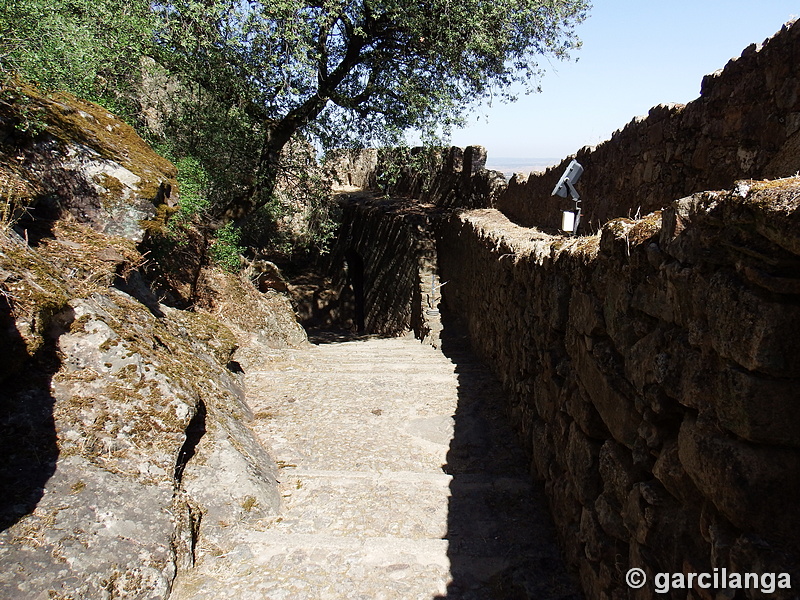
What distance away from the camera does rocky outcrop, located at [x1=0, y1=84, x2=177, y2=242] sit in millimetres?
4508

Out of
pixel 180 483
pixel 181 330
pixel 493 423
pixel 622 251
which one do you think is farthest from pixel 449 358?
pixel 622 251

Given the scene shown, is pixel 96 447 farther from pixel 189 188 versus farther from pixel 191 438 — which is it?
pixel 189 188

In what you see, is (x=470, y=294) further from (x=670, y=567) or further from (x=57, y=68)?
(x=670, y=567)

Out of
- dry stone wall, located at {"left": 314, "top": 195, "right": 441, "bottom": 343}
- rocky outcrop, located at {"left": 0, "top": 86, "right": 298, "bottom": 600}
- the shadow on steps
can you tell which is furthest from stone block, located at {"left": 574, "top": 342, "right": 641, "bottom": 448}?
dry stone wall, located at {"left": 314, "top": 195, "right": 441, "bottom": 343}

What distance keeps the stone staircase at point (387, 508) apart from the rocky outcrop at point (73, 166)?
7.18 ft

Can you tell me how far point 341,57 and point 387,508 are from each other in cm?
866

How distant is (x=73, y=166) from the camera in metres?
4.84

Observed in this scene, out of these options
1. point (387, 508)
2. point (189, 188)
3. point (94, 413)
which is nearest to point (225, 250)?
point (189, 188)

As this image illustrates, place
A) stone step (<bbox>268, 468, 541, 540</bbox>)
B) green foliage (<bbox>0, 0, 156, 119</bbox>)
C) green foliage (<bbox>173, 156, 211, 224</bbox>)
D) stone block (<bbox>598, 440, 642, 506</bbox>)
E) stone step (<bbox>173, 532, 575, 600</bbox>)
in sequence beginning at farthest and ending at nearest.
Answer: green foliage (<bbox>173, 156, 211, 224</bbox>) → green foliage (<bbox>0, 0, 156, 119</bbox>) → stone step (<bbox>268, 468, 541, 540</bbox>) → stone step (<bbox>173, 532, 575, 600</bbox>) → stone block (<bbox>598, 440, 642, 506</bbox>)

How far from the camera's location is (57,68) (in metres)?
5.34

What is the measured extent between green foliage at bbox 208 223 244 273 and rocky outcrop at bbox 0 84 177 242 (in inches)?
114

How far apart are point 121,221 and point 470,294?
577 cm

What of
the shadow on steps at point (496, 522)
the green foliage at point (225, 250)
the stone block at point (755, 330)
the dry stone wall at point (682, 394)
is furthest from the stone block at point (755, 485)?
the green foliage at point (225, 250)

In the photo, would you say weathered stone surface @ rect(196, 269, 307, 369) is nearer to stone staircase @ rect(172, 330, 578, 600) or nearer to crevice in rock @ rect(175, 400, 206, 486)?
stone staircase @ rect(172, 330, 578, 600)
